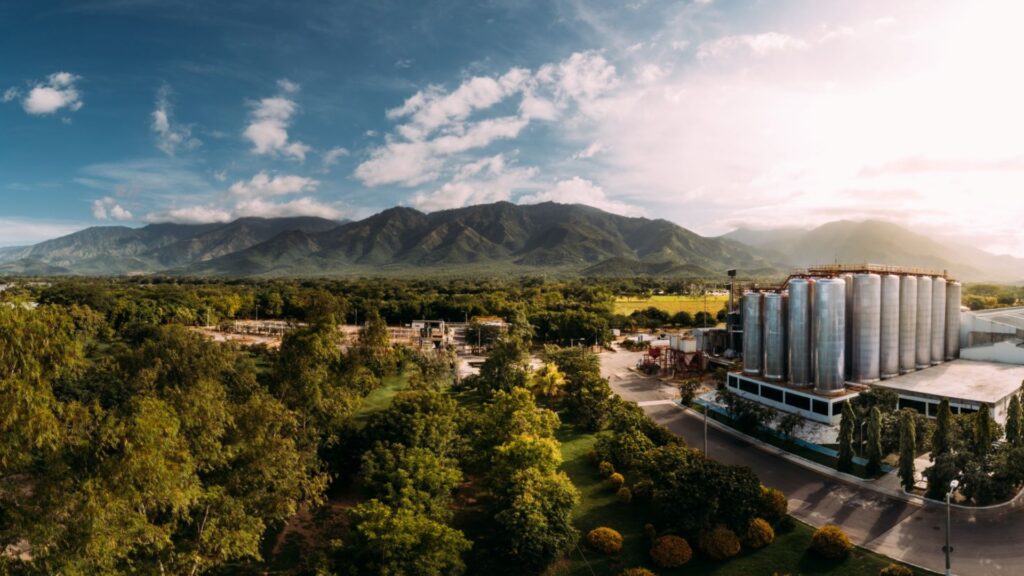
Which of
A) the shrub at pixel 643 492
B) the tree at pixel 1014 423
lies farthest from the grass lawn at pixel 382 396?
the tree at pixel 1014 423

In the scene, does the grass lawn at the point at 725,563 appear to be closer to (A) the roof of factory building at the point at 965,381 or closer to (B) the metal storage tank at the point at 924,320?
(A) the roof of factory building at the point at 965,381

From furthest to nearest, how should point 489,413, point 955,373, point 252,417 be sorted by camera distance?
point 955,373 → point 489,413 → point 252,417

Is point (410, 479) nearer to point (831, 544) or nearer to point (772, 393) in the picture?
point (831, 544)

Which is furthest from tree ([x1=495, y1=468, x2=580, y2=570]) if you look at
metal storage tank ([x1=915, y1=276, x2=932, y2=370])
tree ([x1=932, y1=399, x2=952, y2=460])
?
metal storage tank ([x1=915, y1=276, x2=932, y2=370])

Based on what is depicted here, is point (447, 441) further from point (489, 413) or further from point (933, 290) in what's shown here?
point (933, 290)

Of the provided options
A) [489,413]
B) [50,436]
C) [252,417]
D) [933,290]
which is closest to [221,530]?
[252,417]

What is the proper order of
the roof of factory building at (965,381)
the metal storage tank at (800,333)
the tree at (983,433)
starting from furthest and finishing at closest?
the metal storage tank at (800,333) → the roof of factory building at (965,381) → the tree at (983,433)

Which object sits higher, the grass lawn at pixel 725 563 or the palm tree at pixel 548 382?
the palm tree at pixel 548 382
